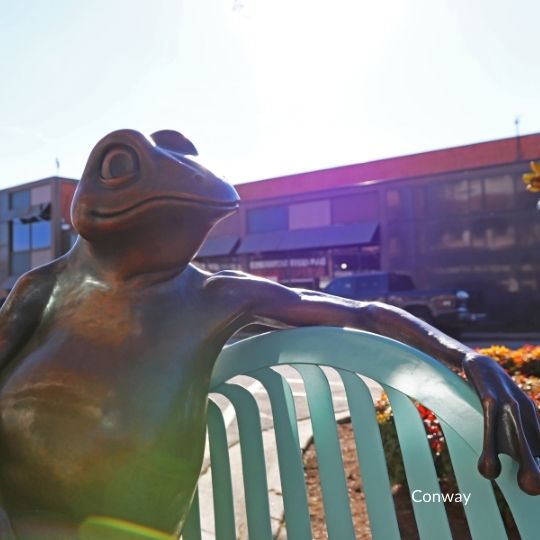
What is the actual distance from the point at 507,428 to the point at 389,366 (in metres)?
0.29

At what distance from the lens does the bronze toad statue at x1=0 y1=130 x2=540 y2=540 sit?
1133 millimetres

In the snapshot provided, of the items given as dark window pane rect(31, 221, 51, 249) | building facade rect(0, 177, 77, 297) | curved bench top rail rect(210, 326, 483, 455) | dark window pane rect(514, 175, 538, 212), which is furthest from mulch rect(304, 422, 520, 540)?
dark window pane rect(31, 221, 51, 249)

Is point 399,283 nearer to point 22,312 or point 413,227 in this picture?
point 413,227

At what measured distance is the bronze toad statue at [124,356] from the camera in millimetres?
1133

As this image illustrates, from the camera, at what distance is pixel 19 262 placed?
26891mm

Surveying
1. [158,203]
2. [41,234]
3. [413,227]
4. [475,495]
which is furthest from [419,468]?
[41,234]

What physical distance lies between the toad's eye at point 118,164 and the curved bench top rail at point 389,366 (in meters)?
0.55

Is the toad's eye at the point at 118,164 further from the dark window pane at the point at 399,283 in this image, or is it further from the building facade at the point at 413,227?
the building facade at the point at 413,227

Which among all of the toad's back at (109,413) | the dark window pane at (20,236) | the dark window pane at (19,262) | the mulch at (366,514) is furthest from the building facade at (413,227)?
the toad's back at (109,413)

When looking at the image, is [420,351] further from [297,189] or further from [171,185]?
[297,189]

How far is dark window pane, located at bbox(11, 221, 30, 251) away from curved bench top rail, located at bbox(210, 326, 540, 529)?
27935 millimetres

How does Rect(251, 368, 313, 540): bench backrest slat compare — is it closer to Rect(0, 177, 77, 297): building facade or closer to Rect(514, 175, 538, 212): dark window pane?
Rect(514, 175, 538, 212): dark window pane

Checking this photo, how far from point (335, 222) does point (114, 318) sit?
60.3ft

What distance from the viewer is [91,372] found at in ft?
3.78
